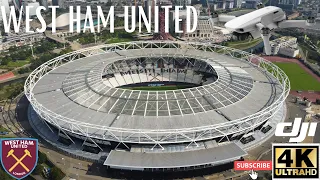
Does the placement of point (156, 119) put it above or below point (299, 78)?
above

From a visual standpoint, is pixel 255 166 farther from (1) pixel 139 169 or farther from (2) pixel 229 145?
(1) pixel 139 169

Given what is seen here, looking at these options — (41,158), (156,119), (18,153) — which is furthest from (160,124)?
(18,153)

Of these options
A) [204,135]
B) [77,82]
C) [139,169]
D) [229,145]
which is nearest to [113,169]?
[139,169]

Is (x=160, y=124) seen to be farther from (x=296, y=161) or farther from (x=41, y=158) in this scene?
(x=296, y=161)

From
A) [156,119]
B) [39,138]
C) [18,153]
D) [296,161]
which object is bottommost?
[39,138]

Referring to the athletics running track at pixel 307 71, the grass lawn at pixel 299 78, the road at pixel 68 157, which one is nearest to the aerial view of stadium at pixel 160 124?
the road at pixel 68 157

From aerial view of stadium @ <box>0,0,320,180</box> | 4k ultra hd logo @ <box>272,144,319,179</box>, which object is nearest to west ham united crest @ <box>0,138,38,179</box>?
aerial view of stadium @ <box>0,0,320,180</box>

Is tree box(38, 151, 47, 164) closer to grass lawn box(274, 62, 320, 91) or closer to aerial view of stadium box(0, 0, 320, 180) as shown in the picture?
aerial view of stadium box(0, 0, 320, 180)
